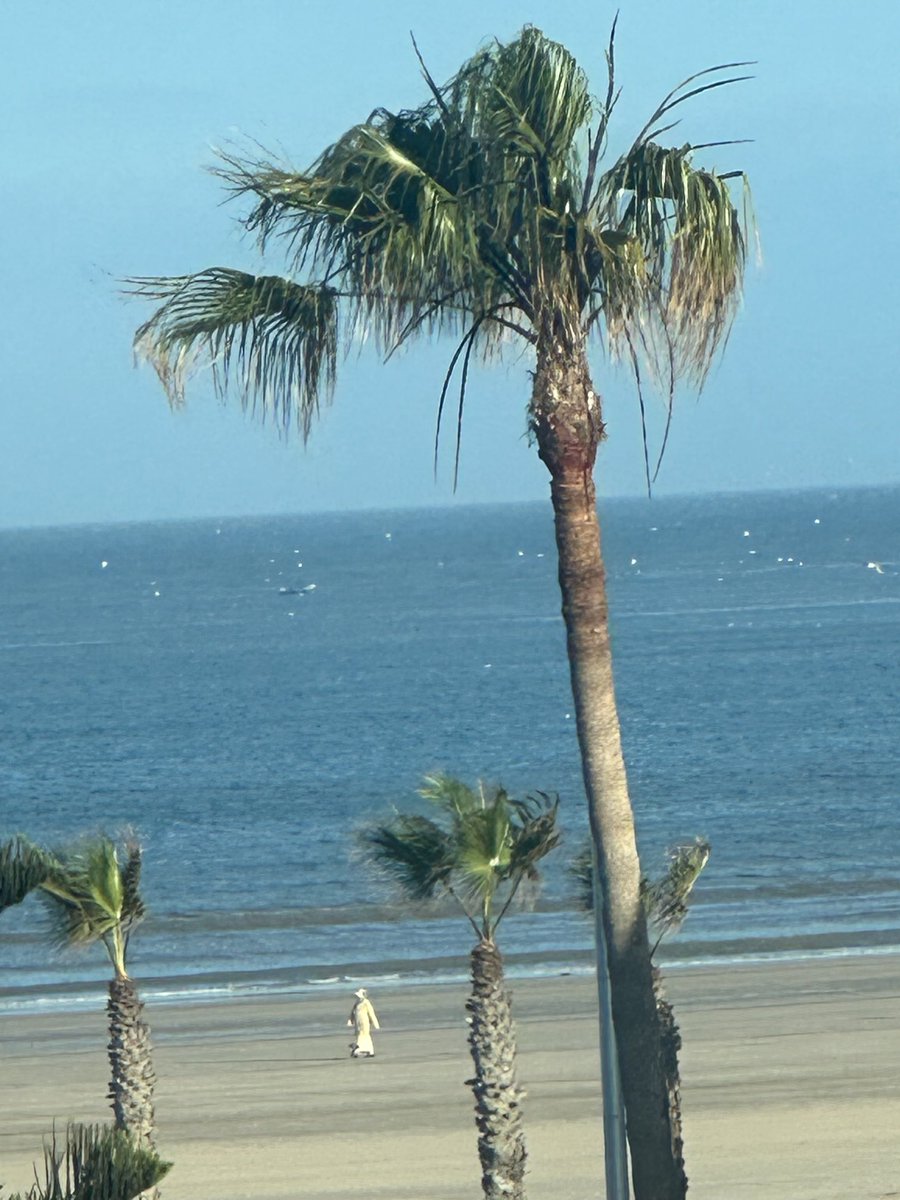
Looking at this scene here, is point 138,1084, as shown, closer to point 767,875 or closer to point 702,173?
point 702,173

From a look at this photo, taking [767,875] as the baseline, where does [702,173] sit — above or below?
above

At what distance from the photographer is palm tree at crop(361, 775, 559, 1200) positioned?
1430cm

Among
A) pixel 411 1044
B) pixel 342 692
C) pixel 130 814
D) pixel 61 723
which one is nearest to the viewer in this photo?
pixel 411 1044

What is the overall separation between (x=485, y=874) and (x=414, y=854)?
2.20 ft

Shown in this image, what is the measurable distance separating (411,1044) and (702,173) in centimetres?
1958

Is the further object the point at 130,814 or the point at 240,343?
the point at 130,814

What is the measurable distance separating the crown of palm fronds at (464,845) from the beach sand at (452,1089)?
6226 mm

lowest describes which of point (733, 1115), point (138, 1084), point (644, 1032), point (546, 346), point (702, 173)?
point (733, 1115)

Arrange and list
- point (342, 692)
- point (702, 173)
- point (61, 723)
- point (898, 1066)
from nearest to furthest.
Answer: point (702, 173), point (898, 1066), point (61, 723), point (342, 692)

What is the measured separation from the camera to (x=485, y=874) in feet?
46.8

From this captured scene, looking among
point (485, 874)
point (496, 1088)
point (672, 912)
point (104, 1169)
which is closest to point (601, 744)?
point (485, 874)

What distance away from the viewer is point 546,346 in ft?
35.3

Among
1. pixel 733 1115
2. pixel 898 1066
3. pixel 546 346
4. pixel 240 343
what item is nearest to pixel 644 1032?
pixel 546 346

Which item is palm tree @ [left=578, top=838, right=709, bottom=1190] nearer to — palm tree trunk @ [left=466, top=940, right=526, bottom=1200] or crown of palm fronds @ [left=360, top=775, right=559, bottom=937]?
crown of palm fronds @ [left=360, top=775, right=559, bottom=937]
